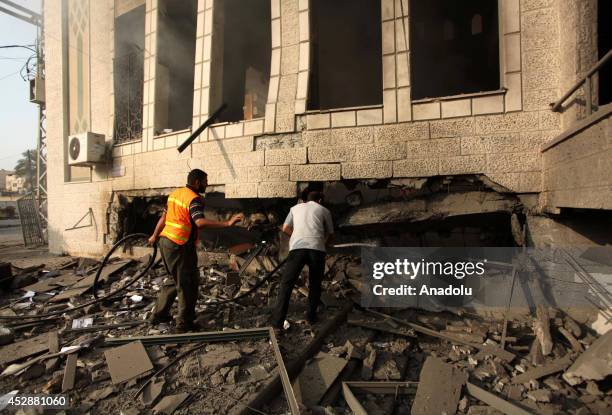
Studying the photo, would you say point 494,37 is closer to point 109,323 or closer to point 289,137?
point 289,137

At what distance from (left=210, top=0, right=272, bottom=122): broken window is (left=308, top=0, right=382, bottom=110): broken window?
1.69 metres

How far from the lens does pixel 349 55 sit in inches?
350

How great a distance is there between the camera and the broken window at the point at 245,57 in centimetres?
794

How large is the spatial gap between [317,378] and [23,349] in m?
3.30

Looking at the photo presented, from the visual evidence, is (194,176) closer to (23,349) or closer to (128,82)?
(23,349)

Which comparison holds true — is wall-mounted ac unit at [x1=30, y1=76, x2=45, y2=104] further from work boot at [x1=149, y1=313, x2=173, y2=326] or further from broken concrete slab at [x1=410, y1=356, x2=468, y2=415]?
broken concrete slab at [x1=410, y1=356, x2=468, y2=415]

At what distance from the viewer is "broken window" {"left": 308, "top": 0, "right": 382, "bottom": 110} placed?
8.55m

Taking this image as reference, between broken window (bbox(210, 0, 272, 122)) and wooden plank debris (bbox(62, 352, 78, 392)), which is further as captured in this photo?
broken window (bbox(210, 0, 272, 122))

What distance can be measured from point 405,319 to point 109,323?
3.99 meters

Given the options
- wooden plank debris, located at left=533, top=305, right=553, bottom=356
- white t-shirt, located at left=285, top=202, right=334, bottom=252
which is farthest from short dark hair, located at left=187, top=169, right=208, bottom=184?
wooden plank debris, located at left=533, top=305, right=553, bottom=356

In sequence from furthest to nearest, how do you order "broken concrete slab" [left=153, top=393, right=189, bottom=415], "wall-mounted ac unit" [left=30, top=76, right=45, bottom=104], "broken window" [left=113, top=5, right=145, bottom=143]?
1. "wall-mounted ac unit" [left=30, top=76, right=45, bottom=104]
2. "broken window" [left=113, top=5, right=145, bottom=143]
3. "broken concrete slab" [left=153, top=393, right=189, bottom=415]

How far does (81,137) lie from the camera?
763 centimetres

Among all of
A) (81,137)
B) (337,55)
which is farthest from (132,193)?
(337,55)

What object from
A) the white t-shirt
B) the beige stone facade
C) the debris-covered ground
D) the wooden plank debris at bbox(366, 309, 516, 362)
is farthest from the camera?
the beige stone facade
